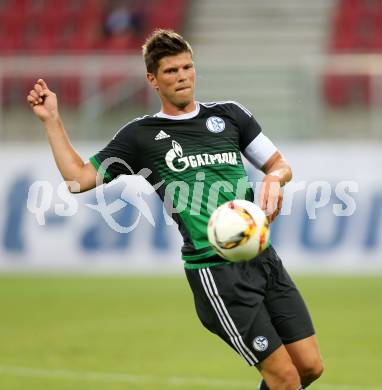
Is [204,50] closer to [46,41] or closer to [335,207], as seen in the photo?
[46,41]

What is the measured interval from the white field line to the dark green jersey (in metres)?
2.98

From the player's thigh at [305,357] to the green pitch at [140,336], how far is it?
2.53 metres

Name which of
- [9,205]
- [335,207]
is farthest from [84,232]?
[335,207]

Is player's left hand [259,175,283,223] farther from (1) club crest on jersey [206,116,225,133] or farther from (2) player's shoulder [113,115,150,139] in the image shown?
(2) player's shoulder [113,115,150,139]

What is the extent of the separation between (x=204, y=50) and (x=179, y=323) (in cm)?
1156

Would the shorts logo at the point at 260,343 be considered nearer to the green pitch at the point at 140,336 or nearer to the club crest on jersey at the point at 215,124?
the club crest on jersey at the point at 215,124

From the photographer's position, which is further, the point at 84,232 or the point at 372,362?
the point at 84,232

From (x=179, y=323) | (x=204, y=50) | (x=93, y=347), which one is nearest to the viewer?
(x=93, y=347)

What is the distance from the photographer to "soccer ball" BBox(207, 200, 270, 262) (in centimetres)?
631

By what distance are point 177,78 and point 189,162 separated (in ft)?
1.75

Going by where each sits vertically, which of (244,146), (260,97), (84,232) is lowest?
(84,232)

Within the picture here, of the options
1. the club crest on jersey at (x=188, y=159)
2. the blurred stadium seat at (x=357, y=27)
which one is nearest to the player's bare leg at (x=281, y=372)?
the club crest on jersey at (x=188, y=159)

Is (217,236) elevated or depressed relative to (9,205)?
elevated

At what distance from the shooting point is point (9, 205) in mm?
18656
